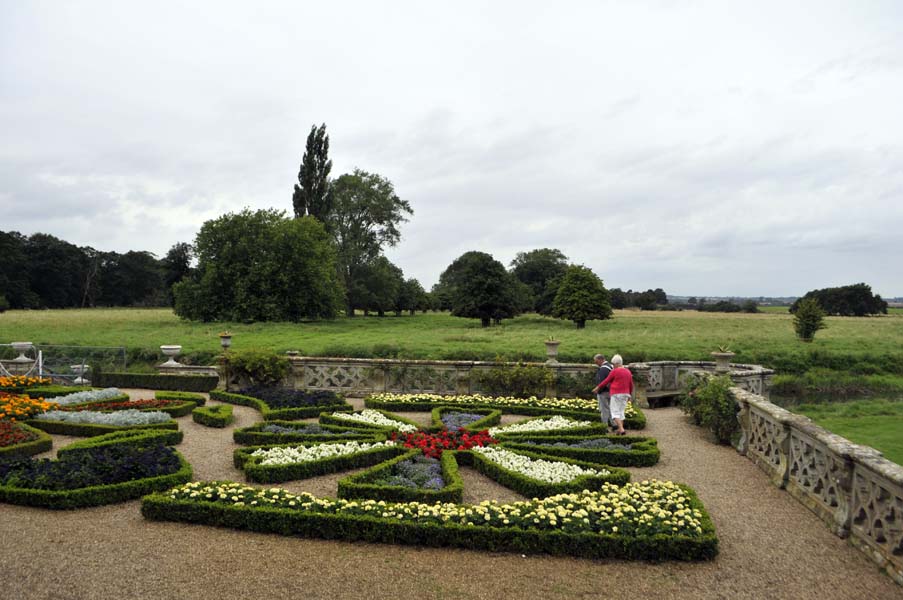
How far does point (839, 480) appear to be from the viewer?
Result: 23.1 ft

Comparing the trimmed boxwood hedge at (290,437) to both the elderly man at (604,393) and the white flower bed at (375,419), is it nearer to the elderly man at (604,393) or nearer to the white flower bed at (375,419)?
the white flower bed at (375,419)

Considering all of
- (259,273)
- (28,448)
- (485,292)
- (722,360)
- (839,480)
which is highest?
(259,273)

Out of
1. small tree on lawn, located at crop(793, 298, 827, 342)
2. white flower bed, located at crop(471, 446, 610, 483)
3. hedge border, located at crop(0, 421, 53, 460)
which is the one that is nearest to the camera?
white flower bed, located at crop(471, 446, 610, 483)

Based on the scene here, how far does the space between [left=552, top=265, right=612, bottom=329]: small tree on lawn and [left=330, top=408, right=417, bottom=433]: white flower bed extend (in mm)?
37747

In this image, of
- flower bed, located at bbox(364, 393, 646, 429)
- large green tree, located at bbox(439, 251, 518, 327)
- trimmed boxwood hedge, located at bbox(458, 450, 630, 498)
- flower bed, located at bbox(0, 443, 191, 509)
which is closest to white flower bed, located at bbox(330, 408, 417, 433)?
flower bed, located at bbox(364, 393, 646, 429)

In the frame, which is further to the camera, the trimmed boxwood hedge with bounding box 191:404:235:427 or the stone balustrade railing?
the trimmed boxwood hedge with bounding box 191:404:235:427

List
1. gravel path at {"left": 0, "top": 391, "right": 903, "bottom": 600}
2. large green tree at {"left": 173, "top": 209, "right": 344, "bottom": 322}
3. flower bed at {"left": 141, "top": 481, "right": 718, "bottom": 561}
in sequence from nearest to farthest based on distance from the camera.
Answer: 1. gravel path at {"left": 0, "top": 391, "right": 903, "bottom": 600}
2. flower bed at {"left": 141, "top": 481, "right": 718, "bottom": 561}
3. large green tree at {"left": 173, "top": 209, "right": 344, "bottom": 322}

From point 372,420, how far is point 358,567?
691 cm

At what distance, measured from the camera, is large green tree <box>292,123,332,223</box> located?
52344 millimetres

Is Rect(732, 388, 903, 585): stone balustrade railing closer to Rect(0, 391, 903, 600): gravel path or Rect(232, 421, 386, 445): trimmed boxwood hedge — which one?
Rect(0, 391, 903, 600): gravel path

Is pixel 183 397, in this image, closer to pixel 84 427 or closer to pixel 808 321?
pixel 84 427

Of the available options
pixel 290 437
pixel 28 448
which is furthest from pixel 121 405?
pixel 290 437

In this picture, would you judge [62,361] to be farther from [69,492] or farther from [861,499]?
[861,499]

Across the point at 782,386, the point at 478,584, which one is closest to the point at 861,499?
the point at 478,584
